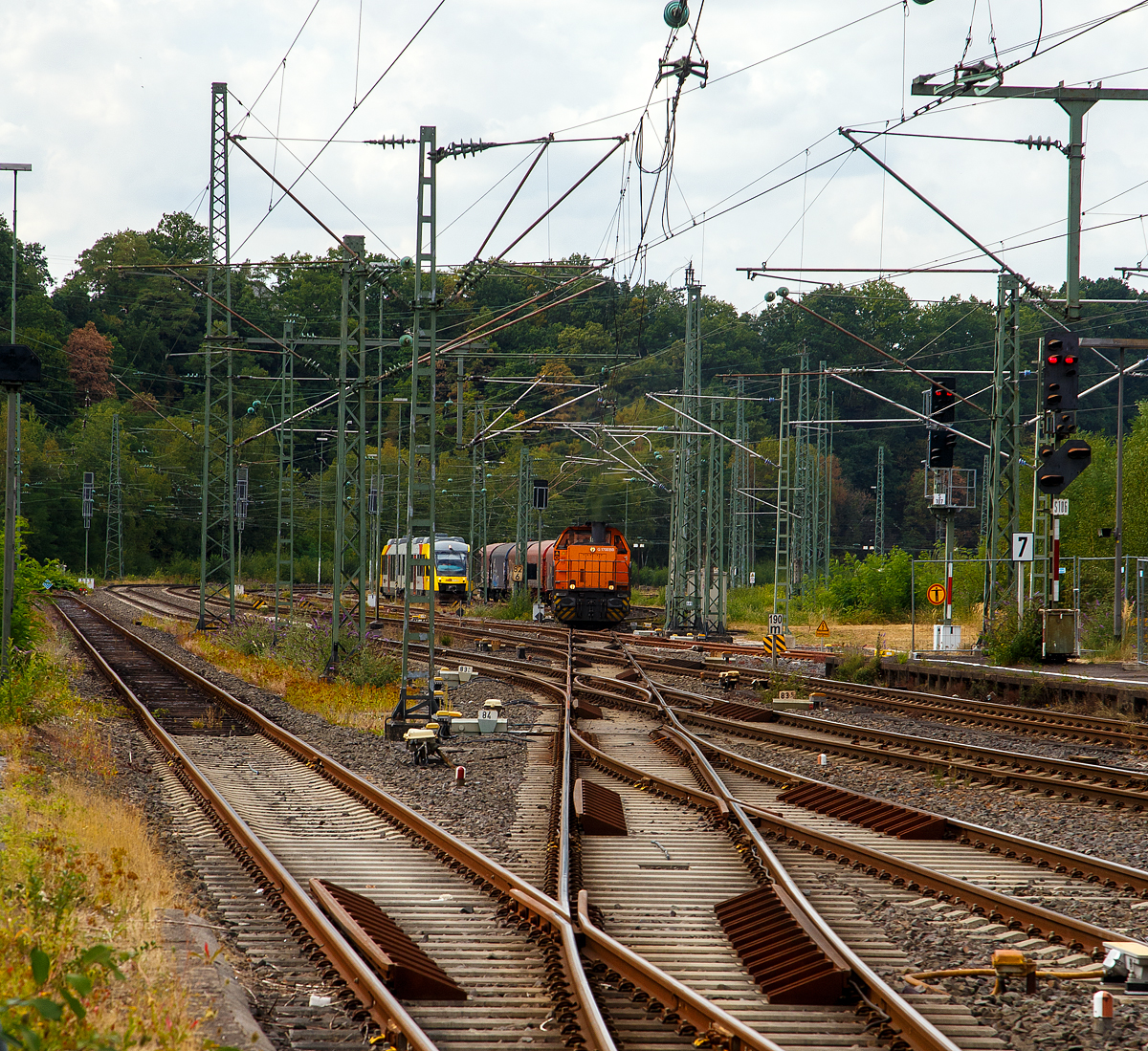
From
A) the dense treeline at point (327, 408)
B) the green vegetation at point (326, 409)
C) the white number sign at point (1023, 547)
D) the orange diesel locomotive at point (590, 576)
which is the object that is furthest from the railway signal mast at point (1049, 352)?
the dense treeline at point (327, 408)

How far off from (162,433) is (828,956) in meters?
93.1

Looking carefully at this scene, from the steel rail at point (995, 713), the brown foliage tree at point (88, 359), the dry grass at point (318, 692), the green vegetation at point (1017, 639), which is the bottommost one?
the dry grass at point (318, 692)

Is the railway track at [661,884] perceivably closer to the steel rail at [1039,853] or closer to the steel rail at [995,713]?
the steel rail at [1039,853]

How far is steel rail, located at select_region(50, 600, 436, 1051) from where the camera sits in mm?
5469

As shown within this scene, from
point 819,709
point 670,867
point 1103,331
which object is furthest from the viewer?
point 1103,331

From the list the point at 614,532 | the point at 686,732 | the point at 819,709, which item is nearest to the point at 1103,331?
the point at 614,532

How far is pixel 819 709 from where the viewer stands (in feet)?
67.7

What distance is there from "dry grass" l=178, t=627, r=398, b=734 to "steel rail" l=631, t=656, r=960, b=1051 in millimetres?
9853

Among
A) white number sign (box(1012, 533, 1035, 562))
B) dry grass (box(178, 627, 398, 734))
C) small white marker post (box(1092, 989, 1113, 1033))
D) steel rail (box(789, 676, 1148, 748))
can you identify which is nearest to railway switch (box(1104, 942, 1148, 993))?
small white marker post (box(1092, 989, 1113, 1033))

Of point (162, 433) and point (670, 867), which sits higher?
point (162, 433)

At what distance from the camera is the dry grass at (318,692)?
1959cm

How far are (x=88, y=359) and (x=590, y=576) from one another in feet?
200

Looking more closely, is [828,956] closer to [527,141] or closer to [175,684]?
[527,141]

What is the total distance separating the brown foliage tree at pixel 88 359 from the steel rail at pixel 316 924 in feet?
264
